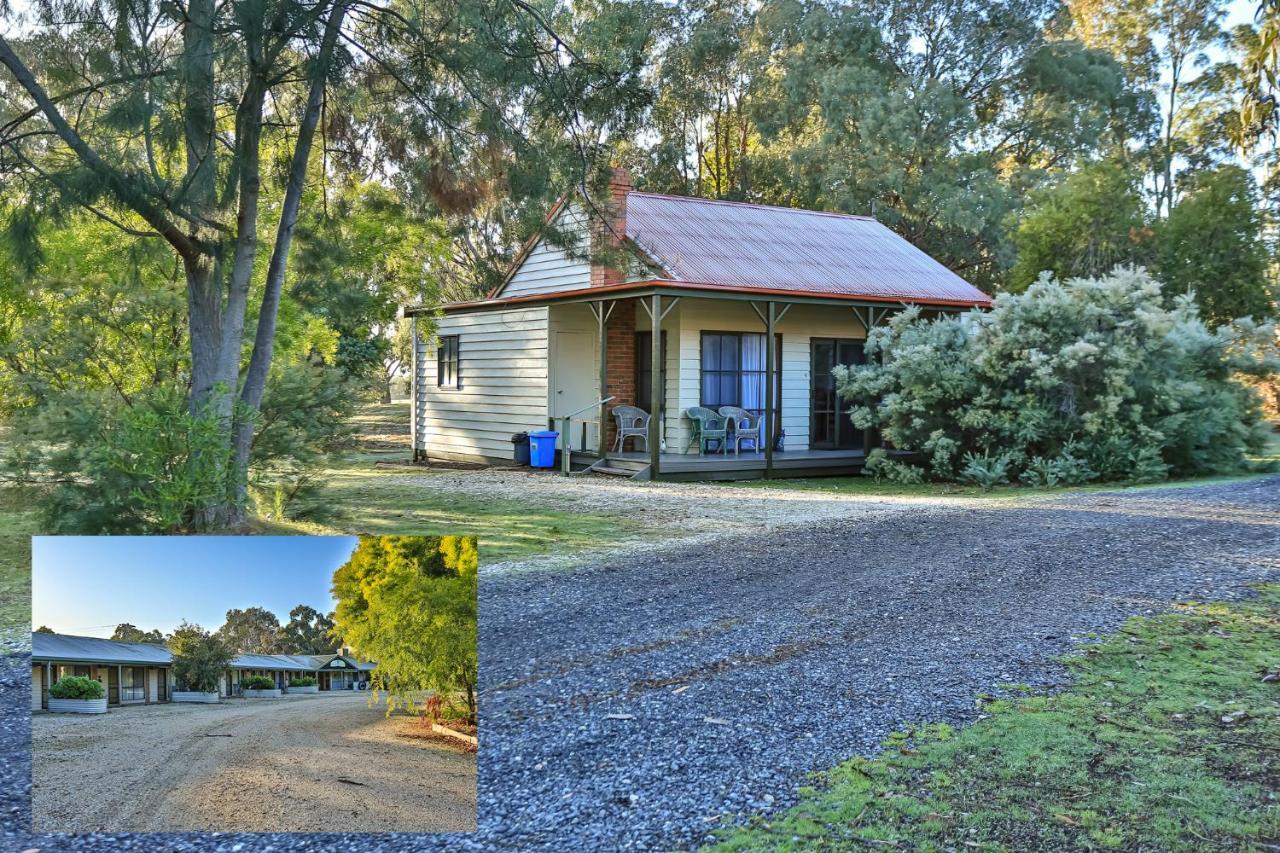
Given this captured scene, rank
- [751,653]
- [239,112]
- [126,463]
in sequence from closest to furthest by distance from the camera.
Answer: [751,653], [126,463], [239,112]

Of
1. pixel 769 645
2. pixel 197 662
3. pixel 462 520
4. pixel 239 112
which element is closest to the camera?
pixel 197 662

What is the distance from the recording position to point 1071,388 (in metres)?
15.1

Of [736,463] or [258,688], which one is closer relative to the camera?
[258,688]

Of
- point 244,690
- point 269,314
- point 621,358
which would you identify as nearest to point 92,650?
point 244,690

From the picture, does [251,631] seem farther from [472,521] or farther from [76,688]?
[472,521]

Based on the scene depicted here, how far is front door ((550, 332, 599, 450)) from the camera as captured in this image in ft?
60.2

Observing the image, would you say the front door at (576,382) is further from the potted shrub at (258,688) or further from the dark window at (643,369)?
the potted shrub at (258,688)

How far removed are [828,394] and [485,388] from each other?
6137mm

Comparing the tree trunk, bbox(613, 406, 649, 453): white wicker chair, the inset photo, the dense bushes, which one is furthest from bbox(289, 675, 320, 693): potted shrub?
bbox(613, 406, 649, 453): white wicker chair

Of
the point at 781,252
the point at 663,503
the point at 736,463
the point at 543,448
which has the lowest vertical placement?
the point at 663,503

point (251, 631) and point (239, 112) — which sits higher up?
point (239, 112)

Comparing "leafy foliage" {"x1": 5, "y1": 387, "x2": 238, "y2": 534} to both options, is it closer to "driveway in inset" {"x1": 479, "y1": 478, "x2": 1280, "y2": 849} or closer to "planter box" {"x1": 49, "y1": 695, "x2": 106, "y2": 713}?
"driveway in inset" {"x1": 479, "y1": 478, "x2": 1280, "y2": 849}

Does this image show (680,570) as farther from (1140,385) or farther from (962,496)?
(1140,385)

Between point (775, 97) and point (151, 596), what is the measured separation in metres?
33.0
